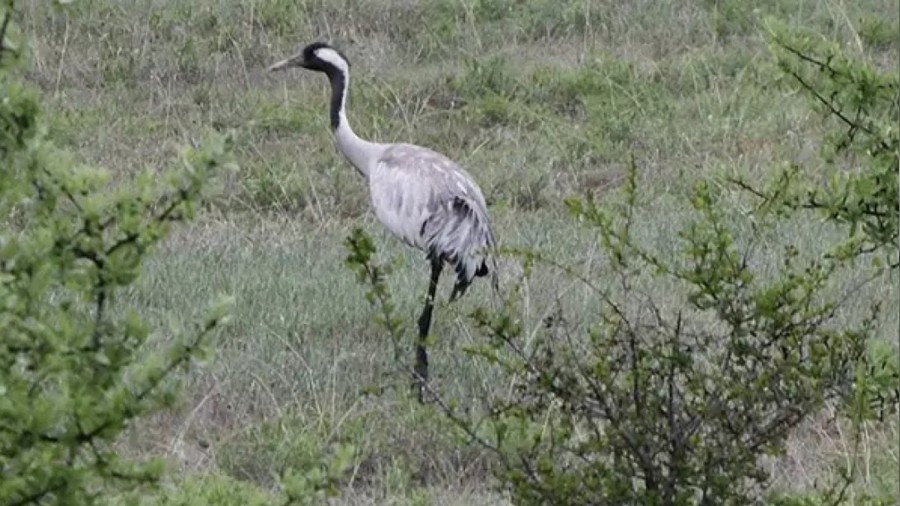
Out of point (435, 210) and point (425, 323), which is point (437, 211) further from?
point (425, 323)

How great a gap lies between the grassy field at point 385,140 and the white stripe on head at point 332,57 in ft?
2.73

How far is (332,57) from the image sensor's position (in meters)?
9.82

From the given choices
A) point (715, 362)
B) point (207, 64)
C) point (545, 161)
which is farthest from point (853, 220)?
point (207, 64)

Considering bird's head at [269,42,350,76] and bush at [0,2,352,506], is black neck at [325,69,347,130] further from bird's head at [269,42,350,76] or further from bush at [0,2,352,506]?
bush at [0,2,352,506]

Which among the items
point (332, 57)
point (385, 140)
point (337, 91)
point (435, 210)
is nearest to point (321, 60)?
point (332, 57)

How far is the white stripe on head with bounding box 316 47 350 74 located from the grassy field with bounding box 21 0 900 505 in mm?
833

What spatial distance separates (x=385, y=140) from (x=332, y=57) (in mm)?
2412

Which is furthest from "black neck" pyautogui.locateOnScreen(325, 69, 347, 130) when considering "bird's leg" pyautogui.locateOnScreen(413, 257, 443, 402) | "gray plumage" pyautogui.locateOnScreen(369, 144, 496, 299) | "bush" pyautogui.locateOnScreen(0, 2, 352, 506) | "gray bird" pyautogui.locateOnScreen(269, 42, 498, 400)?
"bush" pyautogui.locateOnScreen(0, 2, 352, 506)

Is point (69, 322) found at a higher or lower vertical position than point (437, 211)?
higher

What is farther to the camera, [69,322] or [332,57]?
[332,57]

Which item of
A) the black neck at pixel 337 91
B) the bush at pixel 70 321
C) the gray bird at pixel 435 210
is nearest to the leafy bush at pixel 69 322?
the bush at pixel 70 321

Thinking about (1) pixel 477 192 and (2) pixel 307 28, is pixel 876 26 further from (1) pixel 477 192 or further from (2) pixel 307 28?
(1) pixel 477 192

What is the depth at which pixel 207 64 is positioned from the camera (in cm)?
1346

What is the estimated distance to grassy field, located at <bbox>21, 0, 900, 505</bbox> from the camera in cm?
693
